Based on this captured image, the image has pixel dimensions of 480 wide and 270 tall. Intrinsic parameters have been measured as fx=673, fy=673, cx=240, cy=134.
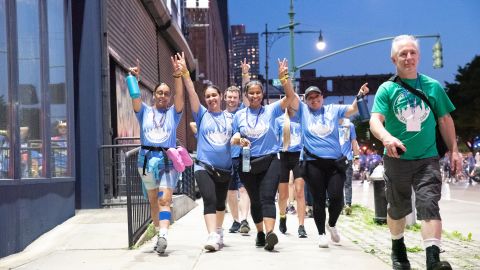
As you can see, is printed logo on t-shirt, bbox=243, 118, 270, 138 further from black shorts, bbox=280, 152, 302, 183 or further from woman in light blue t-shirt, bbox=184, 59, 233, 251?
black shorts, bbox=280, 152, 302, 183

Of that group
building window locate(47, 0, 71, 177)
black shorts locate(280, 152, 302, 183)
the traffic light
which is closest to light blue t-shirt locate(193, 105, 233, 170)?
black shorts locate(280, 152, 302, 183)

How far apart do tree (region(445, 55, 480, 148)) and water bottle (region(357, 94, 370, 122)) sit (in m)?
56.8

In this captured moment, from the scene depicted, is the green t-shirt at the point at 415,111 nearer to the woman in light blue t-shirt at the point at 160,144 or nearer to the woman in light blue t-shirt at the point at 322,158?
the woman in light blue t-shirt at the point at 322,158

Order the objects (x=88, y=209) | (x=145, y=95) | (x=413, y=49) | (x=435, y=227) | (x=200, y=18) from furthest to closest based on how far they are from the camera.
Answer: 1. (x=200, y=18)
2. (x=145, y=95)
3. (x=88, y=209)
4. (x=413, y=49)
5. (x=435, y=227)

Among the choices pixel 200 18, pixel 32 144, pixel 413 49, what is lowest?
pixel 32 144

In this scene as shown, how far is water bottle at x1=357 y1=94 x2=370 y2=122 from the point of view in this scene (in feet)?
19.0

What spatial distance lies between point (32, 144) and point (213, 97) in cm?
258

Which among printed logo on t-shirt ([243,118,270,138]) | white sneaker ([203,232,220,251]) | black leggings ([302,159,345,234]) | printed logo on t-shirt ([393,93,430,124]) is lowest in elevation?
white sneaker ([203,232,220,251])

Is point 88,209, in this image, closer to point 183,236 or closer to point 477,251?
point 183,236

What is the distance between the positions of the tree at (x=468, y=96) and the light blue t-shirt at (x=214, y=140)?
185 feet

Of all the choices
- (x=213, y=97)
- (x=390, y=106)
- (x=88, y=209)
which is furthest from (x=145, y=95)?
(x=390, y=106)

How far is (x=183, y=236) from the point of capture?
8.84m

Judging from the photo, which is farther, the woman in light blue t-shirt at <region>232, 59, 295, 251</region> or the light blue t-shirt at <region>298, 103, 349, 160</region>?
the light blue t-shirt at <region>298, 103, 349, 160</region>

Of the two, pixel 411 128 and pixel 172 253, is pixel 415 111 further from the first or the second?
pixel 172 253
